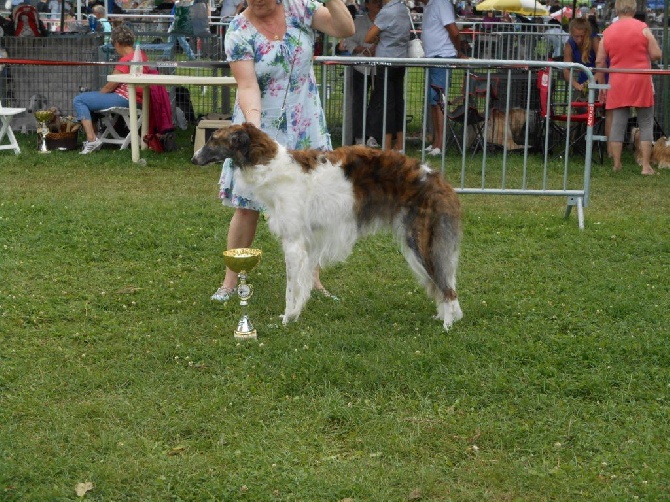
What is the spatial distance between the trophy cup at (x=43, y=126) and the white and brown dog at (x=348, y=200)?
23.5 ft

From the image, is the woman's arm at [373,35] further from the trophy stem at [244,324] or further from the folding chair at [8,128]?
the trophy stem at [244,324]

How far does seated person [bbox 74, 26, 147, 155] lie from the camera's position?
1245 cm

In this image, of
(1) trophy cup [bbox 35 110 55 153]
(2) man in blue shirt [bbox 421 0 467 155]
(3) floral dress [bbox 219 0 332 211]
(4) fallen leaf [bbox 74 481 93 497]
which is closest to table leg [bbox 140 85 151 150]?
(1) trophy cup [bbox 35 110 55 153]

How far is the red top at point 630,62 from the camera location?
11656mm

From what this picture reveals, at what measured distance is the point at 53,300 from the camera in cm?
648

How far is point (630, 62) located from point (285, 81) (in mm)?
6972

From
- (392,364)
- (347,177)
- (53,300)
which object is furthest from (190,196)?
(392,364)

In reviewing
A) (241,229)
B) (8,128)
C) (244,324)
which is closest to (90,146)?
(8,128)

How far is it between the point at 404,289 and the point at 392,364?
1614 millimetres

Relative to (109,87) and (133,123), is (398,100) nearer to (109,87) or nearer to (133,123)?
(133,123)

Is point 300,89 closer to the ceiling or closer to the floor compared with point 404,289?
closer to the ceiling

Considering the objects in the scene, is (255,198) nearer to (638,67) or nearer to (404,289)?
(404,289)

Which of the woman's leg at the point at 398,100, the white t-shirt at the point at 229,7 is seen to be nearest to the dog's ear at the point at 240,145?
the woman's leg at the point at 398,100

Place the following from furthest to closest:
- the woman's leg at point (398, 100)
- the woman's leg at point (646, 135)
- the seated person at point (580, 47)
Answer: the seated person at point (580, 47)
the woman's leg at point (398, 100)
the woman's leg at point (646, 135)
